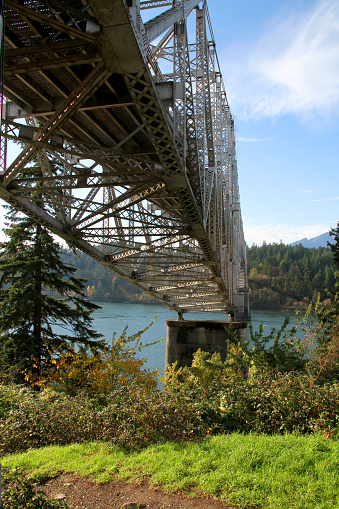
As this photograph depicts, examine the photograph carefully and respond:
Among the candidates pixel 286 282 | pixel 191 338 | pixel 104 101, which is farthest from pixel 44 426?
pixel 286 282

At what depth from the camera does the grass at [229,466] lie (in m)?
3.91

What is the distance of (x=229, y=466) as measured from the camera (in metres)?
4.48

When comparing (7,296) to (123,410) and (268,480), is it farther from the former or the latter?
(268,480)

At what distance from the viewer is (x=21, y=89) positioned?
28.5 feet

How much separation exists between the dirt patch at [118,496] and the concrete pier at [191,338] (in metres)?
21.3

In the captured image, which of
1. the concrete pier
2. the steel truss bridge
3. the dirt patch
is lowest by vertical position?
the concrete pier

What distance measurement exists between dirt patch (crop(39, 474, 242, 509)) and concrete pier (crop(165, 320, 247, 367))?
21260 mm

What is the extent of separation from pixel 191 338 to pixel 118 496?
22.4 metres

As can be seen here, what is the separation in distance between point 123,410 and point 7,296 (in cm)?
1364

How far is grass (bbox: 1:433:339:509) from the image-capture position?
391 centimetres

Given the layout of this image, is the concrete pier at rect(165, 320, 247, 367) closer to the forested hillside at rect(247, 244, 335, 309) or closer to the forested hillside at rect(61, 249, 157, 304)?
the forested hillside at rect(247, 244, 335, 309)

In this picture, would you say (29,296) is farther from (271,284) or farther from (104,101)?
(271,284)

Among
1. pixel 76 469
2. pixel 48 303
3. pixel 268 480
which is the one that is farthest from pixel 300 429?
pixel 48 303

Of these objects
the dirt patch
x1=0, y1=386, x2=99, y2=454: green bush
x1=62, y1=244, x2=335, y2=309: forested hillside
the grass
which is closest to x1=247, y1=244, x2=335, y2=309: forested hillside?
x1=62, y1=244, x2=335, y2=309: forested hillside
